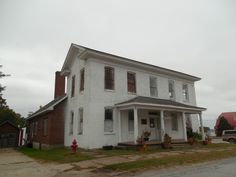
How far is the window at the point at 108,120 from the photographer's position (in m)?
17.0

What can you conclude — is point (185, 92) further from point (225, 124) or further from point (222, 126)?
point (222, 126)

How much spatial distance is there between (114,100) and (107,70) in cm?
259

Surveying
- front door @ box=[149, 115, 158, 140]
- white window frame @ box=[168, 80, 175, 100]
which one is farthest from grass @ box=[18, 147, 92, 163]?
white window frame @ box=[168, 80, 175, 100]

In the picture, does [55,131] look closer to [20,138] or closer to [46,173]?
[46,173]

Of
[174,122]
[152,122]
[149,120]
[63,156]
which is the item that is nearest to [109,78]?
[149,120]

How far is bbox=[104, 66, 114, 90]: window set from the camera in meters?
17.9

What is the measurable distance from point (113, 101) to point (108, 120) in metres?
1.61

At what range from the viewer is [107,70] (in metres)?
18.2

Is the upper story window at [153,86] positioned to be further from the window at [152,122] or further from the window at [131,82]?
the window at [152,122]

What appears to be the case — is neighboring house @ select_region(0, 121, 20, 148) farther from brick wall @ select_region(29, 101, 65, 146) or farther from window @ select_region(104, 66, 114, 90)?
window @ select_region(104, 66, 114, 90)

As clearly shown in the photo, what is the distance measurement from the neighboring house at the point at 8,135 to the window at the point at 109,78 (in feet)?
71.4

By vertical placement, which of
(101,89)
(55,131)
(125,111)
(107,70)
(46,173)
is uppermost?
(107,70)

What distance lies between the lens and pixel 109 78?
1814cm

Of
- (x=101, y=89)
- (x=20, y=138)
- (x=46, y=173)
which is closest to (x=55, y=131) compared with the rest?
(x=101, y=89)
